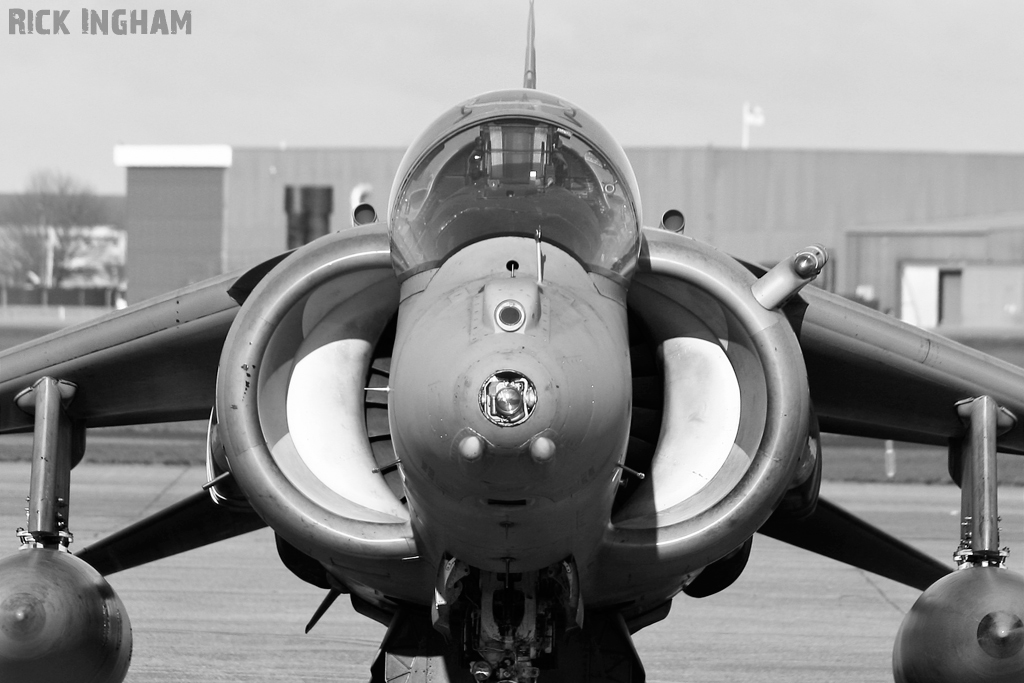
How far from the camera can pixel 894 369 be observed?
570cm

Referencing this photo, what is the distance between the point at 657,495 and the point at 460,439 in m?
1.39

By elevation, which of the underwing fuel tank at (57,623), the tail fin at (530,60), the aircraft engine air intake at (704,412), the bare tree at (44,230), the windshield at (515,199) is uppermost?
the tail fin at (530,60)

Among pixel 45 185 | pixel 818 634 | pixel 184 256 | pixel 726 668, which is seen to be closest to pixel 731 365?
pixel 726 668

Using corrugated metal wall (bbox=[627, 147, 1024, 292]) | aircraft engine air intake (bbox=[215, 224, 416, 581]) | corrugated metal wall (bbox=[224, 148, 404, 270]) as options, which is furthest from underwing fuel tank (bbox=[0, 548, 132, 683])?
corrugated metal wall (bbox=[224, 148, 404, 270])

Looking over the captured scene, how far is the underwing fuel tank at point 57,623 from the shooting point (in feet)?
16.2

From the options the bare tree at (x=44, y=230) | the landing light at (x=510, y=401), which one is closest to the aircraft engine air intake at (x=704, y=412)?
the landing light at (x=510, y=401)

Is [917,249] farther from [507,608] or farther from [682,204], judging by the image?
[507,608]

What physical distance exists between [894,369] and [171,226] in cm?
4125

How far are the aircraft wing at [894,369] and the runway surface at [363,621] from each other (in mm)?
2637

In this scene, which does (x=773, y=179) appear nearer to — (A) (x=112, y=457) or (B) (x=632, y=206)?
(A) (x=112, y=457)

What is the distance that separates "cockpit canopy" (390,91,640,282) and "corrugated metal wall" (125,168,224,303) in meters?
39.5

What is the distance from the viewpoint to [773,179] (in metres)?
45.7

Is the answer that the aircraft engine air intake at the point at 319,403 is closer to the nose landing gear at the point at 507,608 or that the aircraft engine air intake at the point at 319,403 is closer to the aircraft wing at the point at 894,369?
the nose landing gear at the point at 507,608

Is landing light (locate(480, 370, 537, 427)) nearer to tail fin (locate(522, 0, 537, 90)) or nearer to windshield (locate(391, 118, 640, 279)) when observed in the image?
windshield (locate(391, 118, 640, 279))
